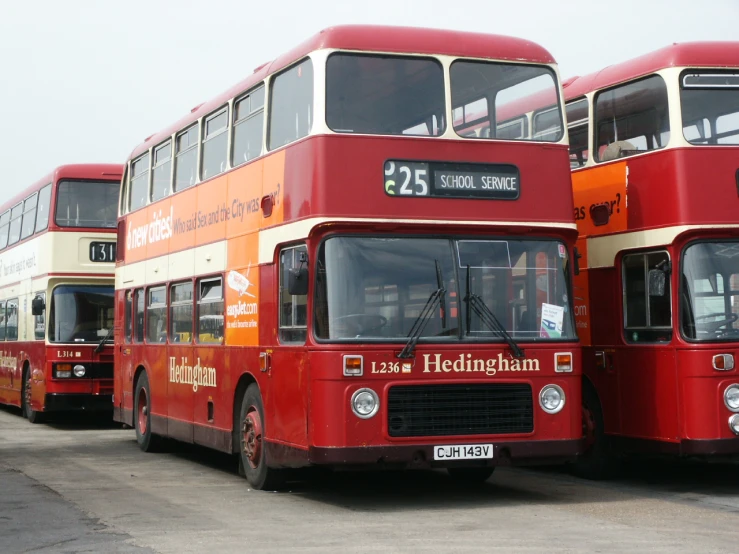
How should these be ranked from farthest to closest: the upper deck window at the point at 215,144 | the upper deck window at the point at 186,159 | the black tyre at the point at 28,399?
the black tyre at the point at 28,399 < the upper deck window at the point at 186,159 < the upper deck window at the point at 215,144

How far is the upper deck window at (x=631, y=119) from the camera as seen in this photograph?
13.2 m

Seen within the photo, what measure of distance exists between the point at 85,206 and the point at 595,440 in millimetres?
12664

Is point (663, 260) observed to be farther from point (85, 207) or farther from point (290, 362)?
point (85, 207)

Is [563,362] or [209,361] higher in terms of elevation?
[209,361]

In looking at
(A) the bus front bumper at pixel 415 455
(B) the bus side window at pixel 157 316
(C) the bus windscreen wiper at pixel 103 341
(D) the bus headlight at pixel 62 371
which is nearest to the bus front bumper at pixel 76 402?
(D) the bus headlight at pixel 62 371

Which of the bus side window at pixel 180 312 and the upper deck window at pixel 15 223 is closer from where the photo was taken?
the bus side window at pixel 180 312

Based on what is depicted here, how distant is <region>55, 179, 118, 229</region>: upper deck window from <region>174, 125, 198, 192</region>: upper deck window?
6831 millimetres

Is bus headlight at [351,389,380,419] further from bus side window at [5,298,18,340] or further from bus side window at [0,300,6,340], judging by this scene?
bus side window at [0,300,6,340]

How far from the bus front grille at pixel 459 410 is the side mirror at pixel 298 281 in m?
1.18

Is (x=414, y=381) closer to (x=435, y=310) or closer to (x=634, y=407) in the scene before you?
(x=435, y=310)

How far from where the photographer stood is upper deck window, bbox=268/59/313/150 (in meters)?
12.3

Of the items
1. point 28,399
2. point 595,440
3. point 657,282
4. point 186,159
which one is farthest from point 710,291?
point 28,399

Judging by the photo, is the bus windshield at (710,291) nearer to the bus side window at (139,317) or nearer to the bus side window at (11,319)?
the bus side window at (139,317)

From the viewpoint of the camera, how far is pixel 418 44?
40.6 ft
